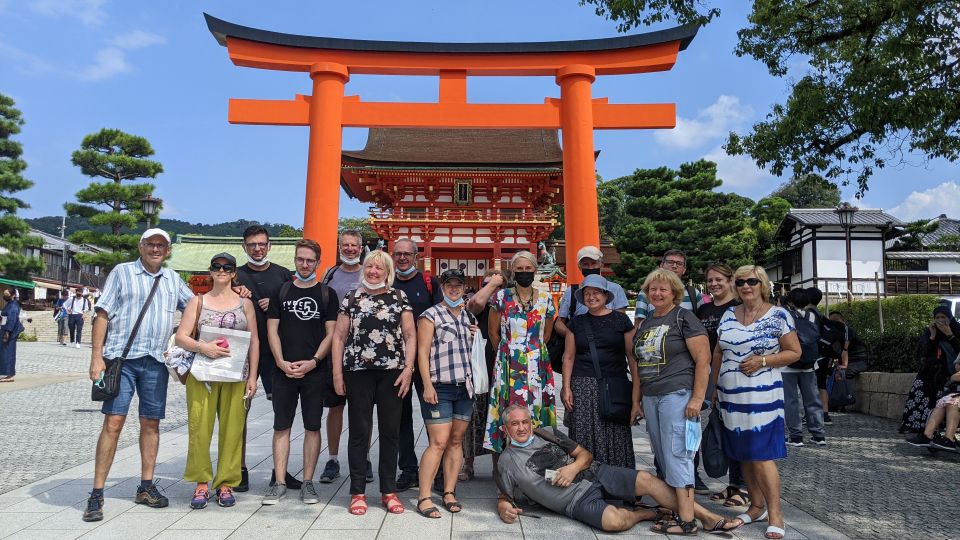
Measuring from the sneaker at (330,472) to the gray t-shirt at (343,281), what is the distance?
1189mm

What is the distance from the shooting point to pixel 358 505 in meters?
3.42

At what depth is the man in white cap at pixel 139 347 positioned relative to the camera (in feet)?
11.4

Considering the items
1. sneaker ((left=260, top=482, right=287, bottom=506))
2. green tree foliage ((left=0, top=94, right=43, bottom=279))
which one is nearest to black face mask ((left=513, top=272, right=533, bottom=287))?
sneaker ((left=260, top=482, right=287, bottom=506))

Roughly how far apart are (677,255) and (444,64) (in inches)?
296

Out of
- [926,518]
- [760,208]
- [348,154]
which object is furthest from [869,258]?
[926,518]

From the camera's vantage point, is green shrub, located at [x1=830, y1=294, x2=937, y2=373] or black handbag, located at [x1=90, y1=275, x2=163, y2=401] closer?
black handbag, located at [x1=90, y1=275, x2=163, y2=401]

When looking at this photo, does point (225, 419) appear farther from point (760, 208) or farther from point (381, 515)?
point (760, 208)

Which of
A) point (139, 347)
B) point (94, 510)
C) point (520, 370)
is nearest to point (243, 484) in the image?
point (94, 510)

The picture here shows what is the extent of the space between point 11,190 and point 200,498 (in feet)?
83.1

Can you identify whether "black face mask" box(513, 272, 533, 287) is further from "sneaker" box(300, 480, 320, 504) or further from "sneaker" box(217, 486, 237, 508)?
"sneaker" box(217, 486, 237, 508)

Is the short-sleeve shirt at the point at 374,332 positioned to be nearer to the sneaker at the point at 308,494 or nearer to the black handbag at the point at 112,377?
the sneaker at the point at 308,494

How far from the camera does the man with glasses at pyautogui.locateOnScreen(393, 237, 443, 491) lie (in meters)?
3.92

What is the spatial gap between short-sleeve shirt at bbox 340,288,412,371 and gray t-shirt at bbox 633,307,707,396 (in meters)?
1.39

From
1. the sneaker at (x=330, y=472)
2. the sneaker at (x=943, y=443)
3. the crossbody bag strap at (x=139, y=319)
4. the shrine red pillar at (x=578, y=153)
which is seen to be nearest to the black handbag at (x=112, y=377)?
the crossbody bag strap at (x=139, y=319)
